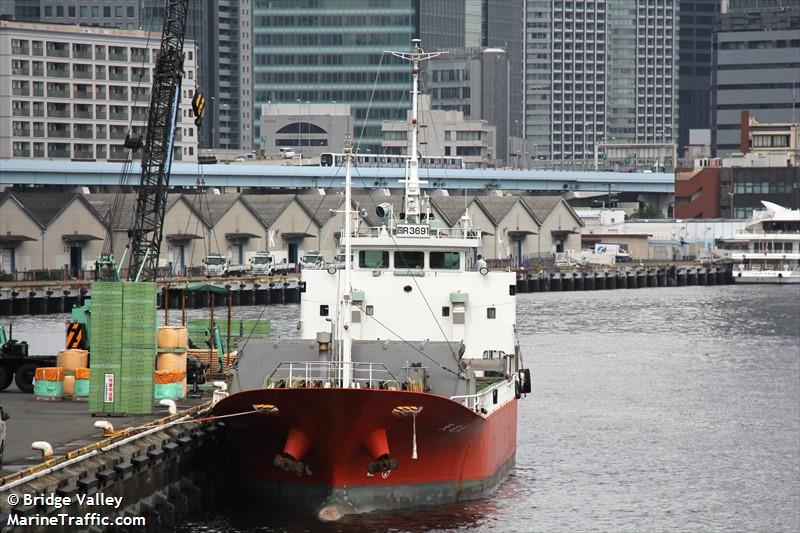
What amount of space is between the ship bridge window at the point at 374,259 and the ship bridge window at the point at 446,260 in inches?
59.4

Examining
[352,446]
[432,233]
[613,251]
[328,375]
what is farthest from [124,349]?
[613,251]

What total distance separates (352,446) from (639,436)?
21426mm

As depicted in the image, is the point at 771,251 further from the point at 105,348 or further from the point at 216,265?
the point at 105,348

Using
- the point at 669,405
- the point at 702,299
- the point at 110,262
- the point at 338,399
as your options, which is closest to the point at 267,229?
the point at 702,299

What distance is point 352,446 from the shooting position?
44.2 metres

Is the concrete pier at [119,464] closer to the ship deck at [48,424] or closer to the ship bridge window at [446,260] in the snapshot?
the ship deck at [48,424]

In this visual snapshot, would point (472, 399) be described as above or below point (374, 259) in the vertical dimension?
below

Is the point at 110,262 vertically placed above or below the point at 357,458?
above

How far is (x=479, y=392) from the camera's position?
1893 inches

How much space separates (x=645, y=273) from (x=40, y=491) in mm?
149111

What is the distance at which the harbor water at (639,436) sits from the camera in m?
47.4

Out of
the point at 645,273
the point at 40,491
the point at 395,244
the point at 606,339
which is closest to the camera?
the point at 40,491

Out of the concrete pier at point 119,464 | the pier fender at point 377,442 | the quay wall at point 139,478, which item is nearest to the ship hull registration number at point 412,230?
the concrete pier at point 119,464

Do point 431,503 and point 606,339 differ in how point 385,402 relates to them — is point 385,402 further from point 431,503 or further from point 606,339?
point 606,339
